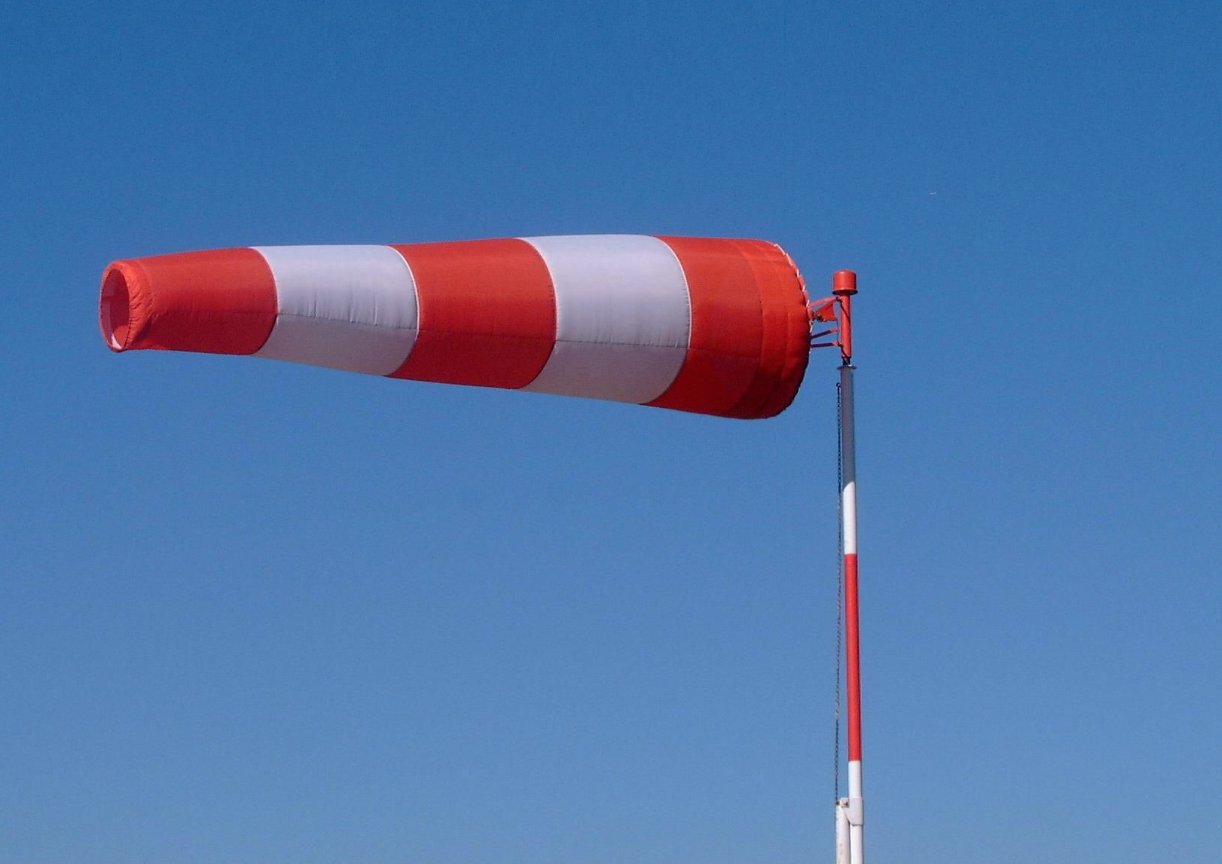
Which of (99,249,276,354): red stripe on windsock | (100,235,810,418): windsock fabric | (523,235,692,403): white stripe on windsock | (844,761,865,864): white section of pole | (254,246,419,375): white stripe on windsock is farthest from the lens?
(523,235,692,403): white stripe on windsock

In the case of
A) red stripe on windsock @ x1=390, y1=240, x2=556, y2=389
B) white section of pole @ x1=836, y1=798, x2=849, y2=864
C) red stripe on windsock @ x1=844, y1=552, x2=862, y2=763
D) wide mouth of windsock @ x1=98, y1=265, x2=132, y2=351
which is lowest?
white section of pole @ x1=836, y1=798, x2=849, y2=864

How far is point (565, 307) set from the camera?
23.8 metres

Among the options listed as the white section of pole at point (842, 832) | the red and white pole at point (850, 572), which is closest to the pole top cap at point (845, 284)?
the red and white pole at point (850, 572)

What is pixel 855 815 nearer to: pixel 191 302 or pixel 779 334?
pixel 779 334

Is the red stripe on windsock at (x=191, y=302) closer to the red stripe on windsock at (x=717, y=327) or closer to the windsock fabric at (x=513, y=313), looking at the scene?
the windsock fabric at (x=513, y=313)

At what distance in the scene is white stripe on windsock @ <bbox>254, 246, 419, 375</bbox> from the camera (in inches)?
858

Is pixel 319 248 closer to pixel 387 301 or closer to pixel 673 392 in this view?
pixel 387 301

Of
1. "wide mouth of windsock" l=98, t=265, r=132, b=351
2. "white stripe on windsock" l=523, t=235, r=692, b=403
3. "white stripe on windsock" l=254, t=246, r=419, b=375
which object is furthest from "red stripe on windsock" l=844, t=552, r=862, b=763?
"wide mouth of windsock" l=98, t=265, r=132, b=351

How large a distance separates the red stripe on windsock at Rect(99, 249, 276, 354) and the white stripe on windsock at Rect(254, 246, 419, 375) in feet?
0.67

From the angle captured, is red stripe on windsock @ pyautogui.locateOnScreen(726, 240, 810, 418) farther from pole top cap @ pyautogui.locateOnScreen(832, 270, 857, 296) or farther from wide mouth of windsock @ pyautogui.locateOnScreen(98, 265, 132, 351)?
wide mouth of windsock @ pyautogui.locateOnScreen(98, 265, 132, 351)

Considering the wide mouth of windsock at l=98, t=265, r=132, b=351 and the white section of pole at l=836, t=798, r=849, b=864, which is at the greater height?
the wide mouth of windsock at l=98, t=265, r=132, b=351

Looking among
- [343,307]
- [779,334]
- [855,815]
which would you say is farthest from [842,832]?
[343,307]

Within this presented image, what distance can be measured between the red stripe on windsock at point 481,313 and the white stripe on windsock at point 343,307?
0.20 m

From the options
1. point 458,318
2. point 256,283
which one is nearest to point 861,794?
point 458,318
